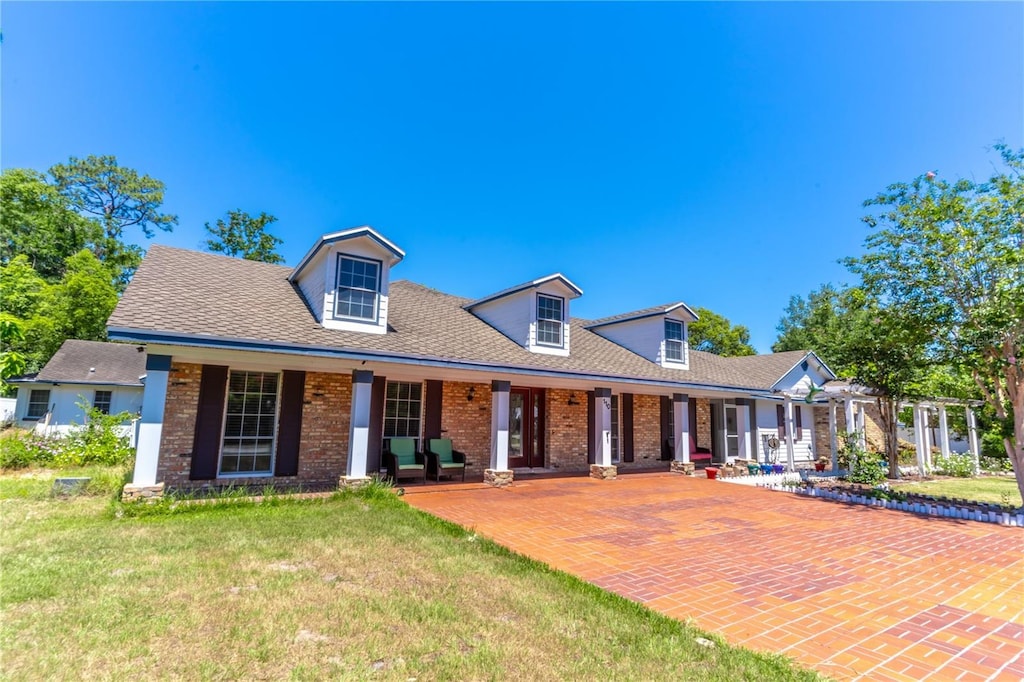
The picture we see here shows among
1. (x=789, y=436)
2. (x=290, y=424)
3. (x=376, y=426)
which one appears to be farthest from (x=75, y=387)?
(x=789, y=436)

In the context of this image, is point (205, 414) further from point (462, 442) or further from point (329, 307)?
point (462, 442)

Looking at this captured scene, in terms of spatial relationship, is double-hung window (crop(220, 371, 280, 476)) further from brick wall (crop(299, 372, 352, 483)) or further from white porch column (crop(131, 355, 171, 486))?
white porch column (crop(131, 355, 171, 486))

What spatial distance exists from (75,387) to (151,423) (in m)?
19.1

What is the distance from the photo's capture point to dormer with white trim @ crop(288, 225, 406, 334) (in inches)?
404

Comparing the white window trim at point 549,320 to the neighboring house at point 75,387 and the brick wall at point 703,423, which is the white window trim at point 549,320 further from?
the neighboring house at point 75,387

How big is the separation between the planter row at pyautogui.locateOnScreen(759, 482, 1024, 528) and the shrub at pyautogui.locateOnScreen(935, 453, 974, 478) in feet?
37.6

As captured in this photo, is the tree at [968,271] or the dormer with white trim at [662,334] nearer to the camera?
the tree at [968,271]

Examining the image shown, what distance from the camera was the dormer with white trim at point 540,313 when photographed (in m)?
13.3

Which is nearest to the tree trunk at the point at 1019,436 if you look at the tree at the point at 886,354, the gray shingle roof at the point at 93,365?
the tree at the point at 886,354

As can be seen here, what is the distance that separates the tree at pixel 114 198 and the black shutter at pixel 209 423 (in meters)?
33.6

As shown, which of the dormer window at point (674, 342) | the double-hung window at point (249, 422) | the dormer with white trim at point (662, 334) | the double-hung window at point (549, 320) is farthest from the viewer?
the dormer window at point (674, 342)

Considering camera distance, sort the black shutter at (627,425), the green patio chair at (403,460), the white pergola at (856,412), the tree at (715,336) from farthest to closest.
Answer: the tree at (715,336) < the white pergola at (856,412) < the black shutter at (627,425) < the green patio chair at (403,460)

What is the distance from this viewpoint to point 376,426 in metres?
11.2

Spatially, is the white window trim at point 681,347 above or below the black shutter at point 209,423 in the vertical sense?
above
